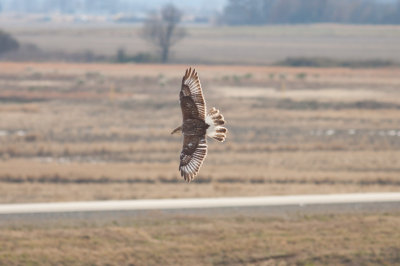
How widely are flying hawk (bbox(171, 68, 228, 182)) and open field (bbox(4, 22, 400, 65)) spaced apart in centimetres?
8220

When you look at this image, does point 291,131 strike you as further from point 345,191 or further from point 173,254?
point 173,254

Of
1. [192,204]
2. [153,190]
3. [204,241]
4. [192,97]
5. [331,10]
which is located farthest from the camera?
[331,10]

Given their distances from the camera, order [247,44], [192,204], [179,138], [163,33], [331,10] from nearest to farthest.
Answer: [192,204] < [179,138] < [331,10] < [163,33] < [247,44]

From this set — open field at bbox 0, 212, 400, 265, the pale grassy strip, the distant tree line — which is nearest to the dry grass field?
the pale grassy strip

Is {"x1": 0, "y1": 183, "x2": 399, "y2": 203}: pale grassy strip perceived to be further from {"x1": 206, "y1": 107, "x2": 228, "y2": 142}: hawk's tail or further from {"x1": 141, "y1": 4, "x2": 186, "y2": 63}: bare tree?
{"x1": 141, "y1": 4, "x2": 186, "y2": 63}: bare tree

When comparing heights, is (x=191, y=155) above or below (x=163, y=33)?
above

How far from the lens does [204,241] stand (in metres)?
25.7

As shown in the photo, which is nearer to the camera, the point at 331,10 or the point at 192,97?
the point at 192,97

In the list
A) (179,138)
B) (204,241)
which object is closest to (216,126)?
(204,241)

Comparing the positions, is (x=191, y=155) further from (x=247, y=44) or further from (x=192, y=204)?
(x=247, y=44)

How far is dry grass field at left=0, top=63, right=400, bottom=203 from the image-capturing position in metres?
35.8

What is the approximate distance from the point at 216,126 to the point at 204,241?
18.7m

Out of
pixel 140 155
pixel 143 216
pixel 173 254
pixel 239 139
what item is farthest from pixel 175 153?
pixel 173 254

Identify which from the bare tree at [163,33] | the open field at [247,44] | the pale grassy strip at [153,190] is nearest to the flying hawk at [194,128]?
the pale grassy strip at [153,190]
